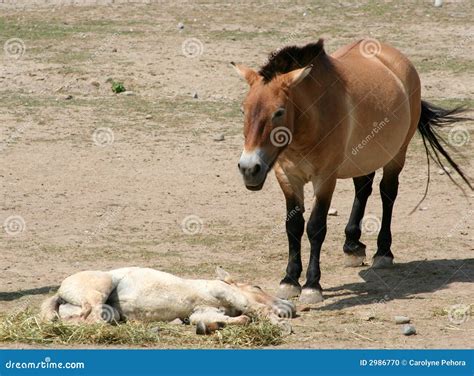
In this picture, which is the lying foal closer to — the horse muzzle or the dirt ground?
the dirt ground

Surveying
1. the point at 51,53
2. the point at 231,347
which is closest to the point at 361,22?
the point at 51,53

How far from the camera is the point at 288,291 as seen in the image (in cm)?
1070

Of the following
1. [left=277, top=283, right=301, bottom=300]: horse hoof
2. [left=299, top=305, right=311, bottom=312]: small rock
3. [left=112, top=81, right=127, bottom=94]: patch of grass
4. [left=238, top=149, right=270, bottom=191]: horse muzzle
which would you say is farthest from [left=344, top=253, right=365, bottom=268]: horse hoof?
[left=112, top=81, right=127, bottom=94]: patch of grass

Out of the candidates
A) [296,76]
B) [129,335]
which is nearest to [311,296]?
[296,76]

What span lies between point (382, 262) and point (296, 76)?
96.5 inches

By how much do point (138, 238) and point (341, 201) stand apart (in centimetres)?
254

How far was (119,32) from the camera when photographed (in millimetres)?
21094

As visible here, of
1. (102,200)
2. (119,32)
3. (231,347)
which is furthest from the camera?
(119,32)

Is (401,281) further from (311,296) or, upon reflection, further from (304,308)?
(304,308)

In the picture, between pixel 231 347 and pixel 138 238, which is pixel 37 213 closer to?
pixel 138 238

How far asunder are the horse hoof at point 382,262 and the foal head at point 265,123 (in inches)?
86.5

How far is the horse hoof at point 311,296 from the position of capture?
34.5 feet

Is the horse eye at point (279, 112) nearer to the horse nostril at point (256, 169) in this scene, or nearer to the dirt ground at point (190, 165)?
the horse nostril at point (256, 169)

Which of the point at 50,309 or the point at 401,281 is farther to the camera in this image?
the point at 401,281
